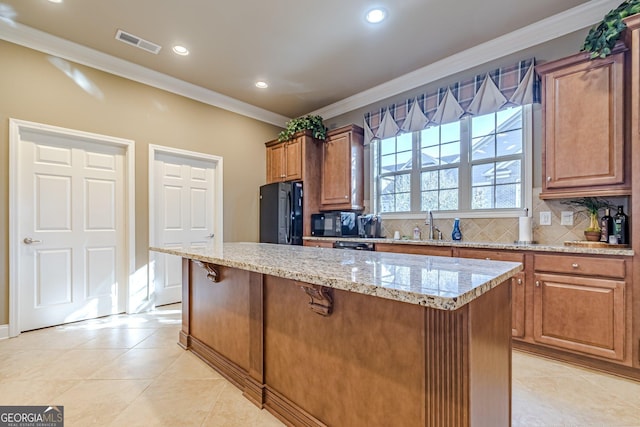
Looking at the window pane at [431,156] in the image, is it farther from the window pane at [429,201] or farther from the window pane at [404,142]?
the window pane at [429,201]

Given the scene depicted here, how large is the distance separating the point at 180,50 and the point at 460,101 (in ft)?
9.80

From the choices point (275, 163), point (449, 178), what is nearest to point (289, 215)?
point (275, 163)

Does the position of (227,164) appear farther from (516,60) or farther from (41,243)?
(516,60)

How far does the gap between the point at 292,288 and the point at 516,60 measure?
3.11 meters

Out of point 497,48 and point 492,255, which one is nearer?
point 492,255

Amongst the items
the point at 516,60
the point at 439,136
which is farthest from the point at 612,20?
the point at 439,136

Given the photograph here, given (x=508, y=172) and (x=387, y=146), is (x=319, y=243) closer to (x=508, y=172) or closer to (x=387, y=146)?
(x=387, y=146)

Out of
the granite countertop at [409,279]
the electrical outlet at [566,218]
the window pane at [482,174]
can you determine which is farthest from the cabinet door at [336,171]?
the granite countertop at [409,279]

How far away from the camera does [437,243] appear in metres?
2.80

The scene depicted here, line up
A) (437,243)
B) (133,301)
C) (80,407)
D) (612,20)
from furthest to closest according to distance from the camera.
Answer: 1. (133,301)
2. (437,243)
3. (612,20)
4. (80,407)

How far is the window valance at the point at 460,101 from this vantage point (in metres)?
2.76

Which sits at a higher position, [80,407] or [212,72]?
[212,72]

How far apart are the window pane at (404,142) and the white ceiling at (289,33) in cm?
59

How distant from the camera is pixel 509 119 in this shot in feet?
9.83
